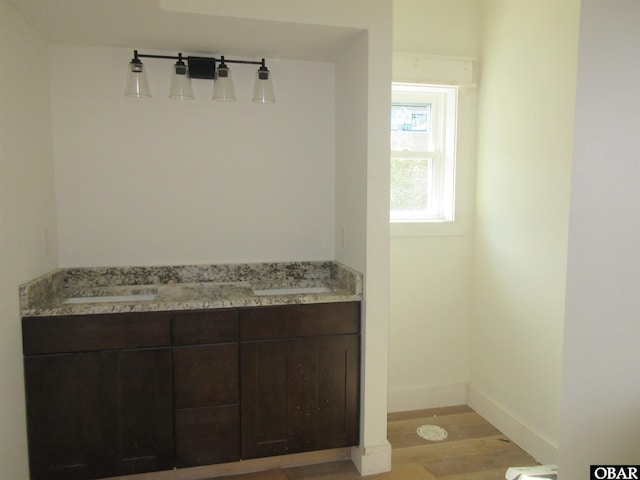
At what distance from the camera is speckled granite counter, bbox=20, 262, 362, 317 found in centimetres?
221

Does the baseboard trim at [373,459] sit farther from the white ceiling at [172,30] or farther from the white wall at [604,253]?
the white ceiling at [172,30]

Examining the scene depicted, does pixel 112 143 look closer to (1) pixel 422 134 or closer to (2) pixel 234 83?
(2) pixel 234 83

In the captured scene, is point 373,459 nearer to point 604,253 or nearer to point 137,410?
point 137,410

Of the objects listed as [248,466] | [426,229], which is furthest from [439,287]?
[248,466]

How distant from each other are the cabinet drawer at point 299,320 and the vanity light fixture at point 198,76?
1.18 meters

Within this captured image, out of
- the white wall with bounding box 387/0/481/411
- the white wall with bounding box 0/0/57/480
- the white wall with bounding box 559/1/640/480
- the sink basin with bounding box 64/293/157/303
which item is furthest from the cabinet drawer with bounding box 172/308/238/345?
the white wall with bounding box 559/1/640/480

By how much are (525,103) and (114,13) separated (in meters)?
2.22

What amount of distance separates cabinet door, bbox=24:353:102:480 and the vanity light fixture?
1384mm

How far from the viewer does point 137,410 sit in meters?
2.24

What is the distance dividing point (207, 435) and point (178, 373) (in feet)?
1.15

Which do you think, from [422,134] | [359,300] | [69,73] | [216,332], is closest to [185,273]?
[216,332]

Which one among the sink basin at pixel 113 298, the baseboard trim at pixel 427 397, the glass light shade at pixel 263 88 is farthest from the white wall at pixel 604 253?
the sink basin at pixel 113 298

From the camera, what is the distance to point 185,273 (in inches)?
108

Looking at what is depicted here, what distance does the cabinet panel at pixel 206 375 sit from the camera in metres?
2.29
